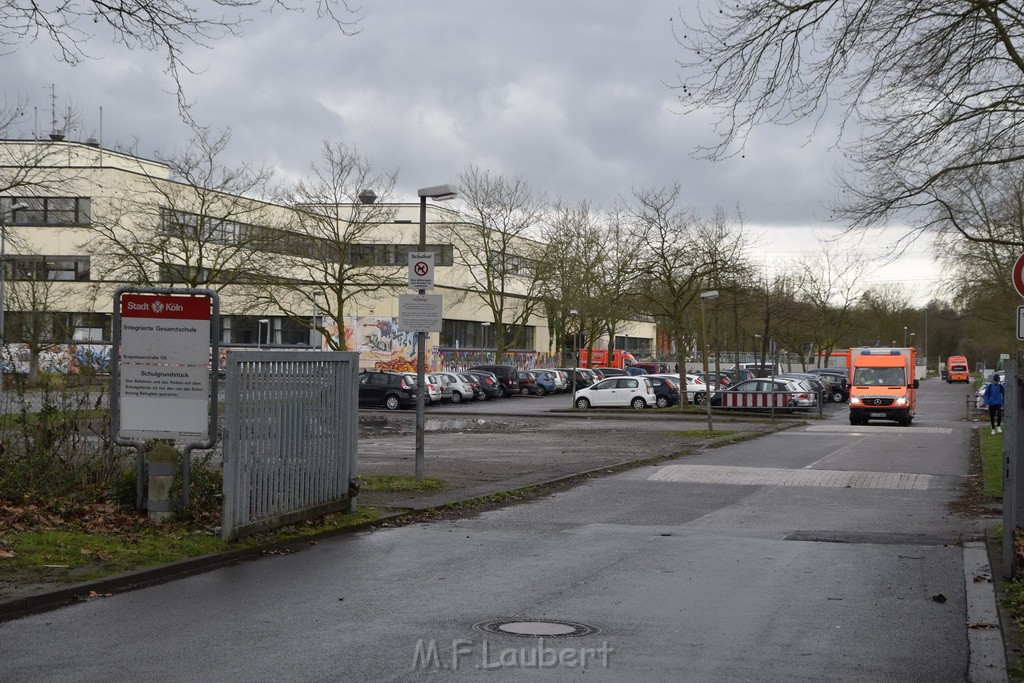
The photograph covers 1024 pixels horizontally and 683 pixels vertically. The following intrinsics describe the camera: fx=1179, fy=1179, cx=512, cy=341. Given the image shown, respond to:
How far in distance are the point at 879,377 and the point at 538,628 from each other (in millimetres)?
36649

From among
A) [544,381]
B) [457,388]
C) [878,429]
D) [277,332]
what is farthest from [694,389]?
[277,332]

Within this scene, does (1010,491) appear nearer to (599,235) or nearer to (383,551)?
(383,551)

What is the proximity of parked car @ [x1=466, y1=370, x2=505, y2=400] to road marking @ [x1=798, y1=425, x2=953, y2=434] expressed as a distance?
24.5 m

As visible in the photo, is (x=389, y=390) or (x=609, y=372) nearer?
(x=389, y=390)

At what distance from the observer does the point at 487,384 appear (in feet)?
201

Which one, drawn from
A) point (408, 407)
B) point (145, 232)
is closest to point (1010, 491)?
point (145, 232)

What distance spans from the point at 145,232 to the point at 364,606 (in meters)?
36.3

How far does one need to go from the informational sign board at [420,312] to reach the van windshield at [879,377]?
28945 millimetres

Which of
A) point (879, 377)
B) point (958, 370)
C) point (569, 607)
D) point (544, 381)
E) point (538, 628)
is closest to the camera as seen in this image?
point (538, 628)

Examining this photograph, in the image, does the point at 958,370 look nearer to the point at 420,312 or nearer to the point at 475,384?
the point at 475,384

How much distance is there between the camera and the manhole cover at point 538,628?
24.9ft

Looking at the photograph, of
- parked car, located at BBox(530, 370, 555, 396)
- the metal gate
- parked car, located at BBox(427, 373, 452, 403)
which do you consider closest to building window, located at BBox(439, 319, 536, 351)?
parked car, located at BBox(530, 370, 555, 396)

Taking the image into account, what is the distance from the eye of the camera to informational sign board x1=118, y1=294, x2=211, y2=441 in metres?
11.7

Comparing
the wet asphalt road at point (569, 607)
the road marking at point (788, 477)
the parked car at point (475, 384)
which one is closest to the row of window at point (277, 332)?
the parked car at point (475, 384)
